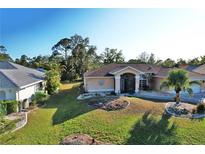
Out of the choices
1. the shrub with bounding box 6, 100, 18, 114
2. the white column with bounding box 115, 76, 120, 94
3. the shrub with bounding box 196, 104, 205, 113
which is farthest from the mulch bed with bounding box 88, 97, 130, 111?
the white column with bounding box 115, 76, 120, 94

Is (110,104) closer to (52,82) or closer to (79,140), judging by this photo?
(79,140)

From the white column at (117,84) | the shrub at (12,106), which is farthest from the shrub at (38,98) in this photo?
the white column at (117,84)

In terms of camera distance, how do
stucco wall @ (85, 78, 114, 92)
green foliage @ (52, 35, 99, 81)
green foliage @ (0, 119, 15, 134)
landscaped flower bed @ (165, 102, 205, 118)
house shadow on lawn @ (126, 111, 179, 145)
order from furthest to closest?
stucco wall @ (85, 78, 114, 92) < landscaped flower bed @ (165, 102, 205, 118) < green foliage @ (52, 35, 99, 81) < green foliage @ (0, 119, 15, 134) < house shadow on lawn @ (126, 111, 179, 145)

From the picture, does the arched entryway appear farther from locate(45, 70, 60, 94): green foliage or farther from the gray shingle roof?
locate(45, 70, 60, 94): green foliage

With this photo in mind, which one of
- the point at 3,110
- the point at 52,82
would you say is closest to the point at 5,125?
the point at 3,110
